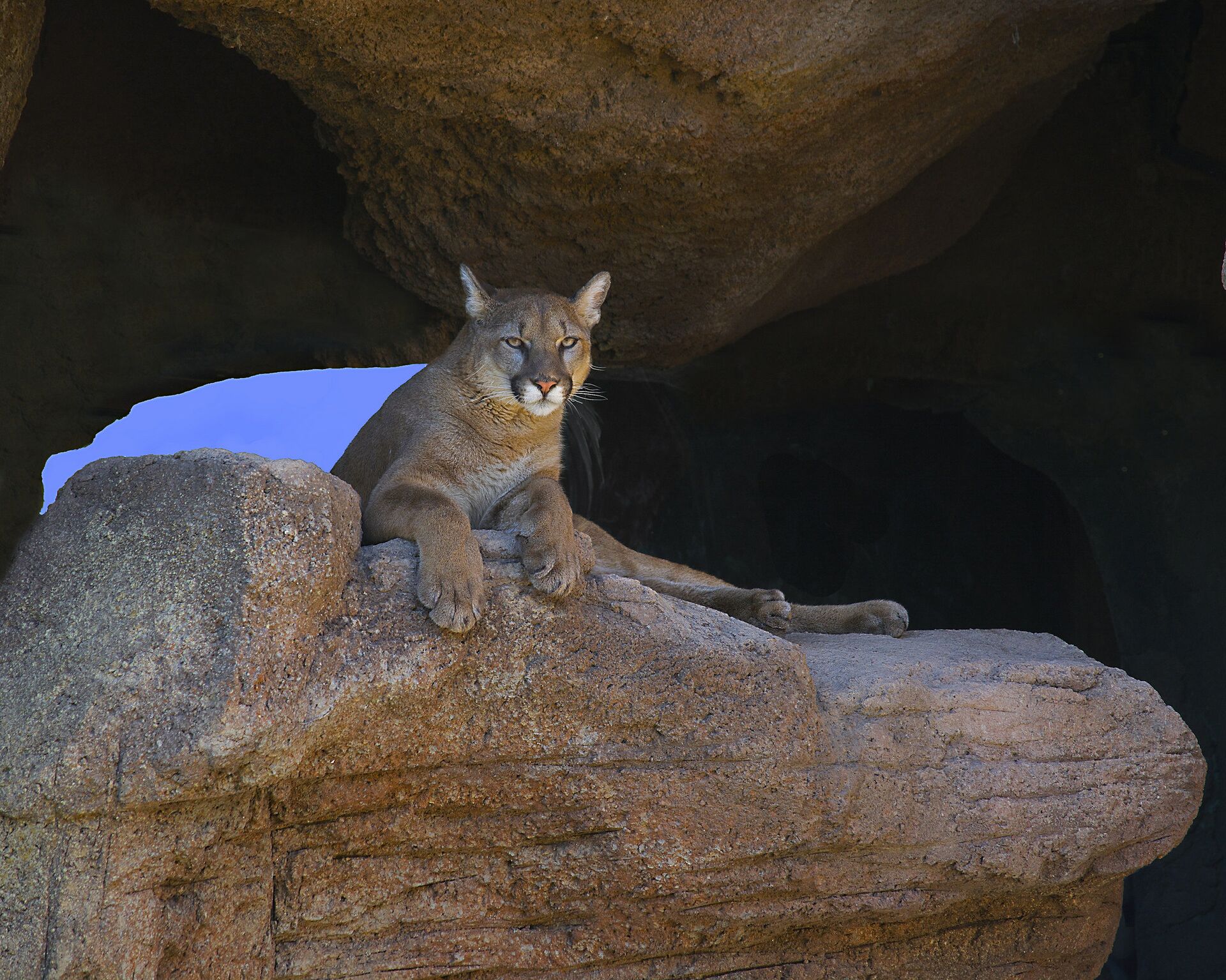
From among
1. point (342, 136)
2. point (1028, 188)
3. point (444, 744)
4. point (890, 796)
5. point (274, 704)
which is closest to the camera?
point (274, 704)

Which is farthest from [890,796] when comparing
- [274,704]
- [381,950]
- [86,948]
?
[86,948]

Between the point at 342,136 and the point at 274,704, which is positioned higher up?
the point at 342,136

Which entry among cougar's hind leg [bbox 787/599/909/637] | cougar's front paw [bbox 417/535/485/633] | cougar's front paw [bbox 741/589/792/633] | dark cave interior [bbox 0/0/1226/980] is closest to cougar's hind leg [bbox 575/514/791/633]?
cougar's front paw [bbox 741/589/792/633]

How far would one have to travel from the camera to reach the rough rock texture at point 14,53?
9.29 ft

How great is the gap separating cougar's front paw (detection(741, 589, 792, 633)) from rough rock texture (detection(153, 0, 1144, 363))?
59.0 inches

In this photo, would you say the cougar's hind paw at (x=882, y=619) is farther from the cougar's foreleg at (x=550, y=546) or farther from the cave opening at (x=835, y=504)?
the cave opening at (x=835, y=504)

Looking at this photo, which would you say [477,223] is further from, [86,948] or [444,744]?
[86,948]

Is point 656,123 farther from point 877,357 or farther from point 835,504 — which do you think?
point 835,504

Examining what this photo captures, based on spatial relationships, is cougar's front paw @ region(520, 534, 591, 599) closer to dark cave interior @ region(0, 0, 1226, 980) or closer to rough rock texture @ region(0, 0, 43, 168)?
rough rock texture @ region(0, 0, 43, 168)

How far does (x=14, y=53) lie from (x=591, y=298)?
1.82m

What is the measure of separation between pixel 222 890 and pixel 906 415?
4.83m

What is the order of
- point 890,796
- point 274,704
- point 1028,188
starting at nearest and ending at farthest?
point 274,704
point 890,796
point 1028,188

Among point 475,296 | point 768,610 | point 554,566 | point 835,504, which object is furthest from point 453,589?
point 835,504

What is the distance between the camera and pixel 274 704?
231cm
